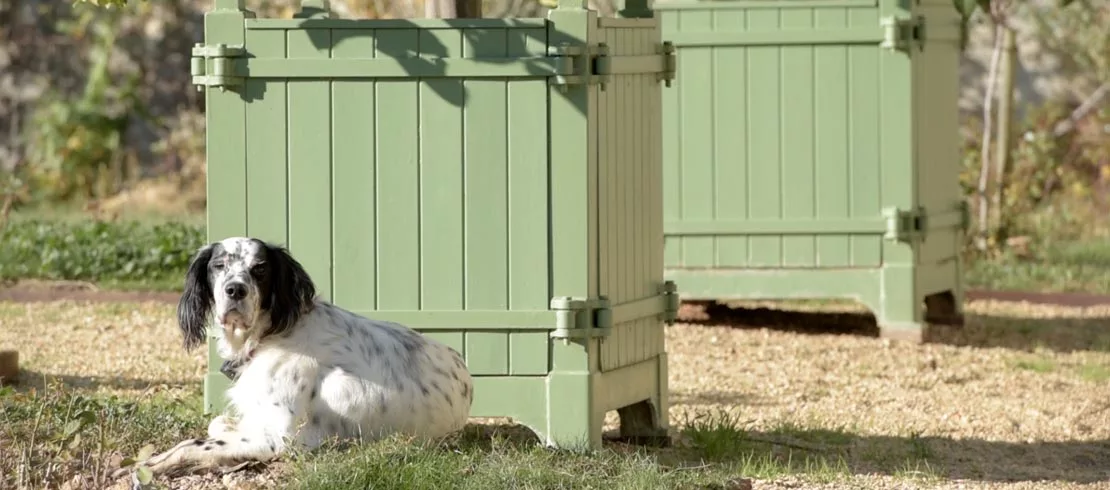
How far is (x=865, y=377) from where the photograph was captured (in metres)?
8.59

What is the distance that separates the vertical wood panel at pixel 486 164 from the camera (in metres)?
6.17

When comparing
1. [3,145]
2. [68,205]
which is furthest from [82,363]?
[3,145]

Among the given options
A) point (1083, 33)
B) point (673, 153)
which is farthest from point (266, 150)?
point (1083, 33)

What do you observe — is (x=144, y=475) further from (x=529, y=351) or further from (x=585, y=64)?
(x=585, y=64)

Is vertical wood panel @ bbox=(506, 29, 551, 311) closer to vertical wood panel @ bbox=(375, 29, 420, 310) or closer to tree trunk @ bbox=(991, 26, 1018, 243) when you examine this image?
vertical wood panel @ bbox=(375, 29, 420, 310)

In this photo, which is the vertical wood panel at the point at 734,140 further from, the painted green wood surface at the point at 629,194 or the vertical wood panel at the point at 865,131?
the painted green wood surface at the point at 629,194

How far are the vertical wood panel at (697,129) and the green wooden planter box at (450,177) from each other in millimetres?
3559

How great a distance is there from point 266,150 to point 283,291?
35.0 inches

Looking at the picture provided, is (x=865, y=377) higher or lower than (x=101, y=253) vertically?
lower

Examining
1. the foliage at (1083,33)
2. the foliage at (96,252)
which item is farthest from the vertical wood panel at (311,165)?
the foliage at (1083,33)

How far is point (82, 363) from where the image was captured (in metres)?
8.35

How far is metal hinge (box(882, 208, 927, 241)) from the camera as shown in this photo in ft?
31.6

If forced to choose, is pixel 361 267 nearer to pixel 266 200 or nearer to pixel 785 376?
pixel 266 200

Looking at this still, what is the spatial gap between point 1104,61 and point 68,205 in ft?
28.4
